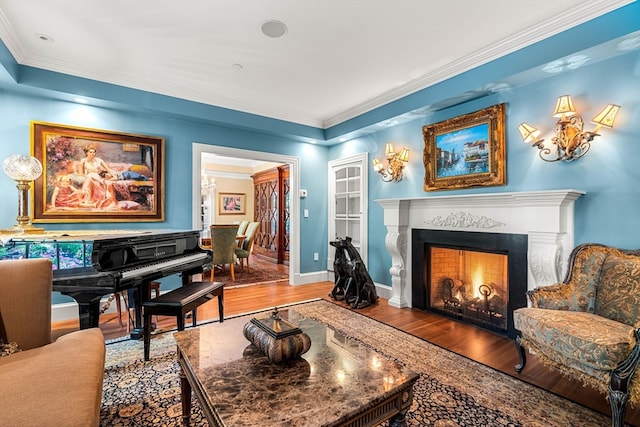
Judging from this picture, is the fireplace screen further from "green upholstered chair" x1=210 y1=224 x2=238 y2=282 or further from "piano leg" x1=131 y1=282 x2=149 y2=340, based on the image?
"green upholstered chair" x1=210 y1=224 x2=238 y2=282

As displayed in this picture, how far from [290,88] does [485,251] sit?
2.93 metres

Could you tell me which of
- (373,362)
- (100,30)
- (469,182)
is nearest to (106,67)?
(100,30)

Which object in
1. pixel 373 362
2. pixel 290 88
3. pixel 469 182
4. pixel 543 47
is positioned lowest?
pixel 373 362

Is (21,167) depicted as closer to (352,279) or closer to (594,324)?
(352,279)

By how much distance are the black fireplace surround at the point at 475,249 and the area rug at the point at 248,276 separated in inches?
104

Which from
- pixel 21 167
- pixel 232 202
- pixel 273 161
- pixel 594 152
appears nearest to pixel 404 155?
pixel 594 152

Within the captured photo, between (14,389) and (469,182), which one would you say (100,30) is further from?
(469,182)

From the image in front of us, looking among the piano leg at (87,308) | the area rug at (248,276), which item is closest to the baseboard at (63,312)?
the piano leg at (87,308)

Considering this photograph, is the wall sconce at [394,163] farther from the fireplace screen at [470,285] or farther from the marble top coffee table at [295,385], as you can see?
the marble top coffee table at [295,385]

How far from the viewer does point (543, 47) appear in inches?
93.7

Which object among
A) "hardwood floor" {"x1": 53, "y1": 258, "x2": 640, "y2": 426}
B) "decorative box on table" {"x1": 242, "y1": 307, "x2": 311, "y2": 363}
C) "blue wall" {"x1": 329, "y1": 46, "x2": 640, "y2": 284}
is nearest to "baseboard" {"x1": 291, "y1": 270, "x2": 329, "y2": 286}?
"hardwood floor" {"x1": 53, "y1": 258, "x2": 640, "y2": 426}

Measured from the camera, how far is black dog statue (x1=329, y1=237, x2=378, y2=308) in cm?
377

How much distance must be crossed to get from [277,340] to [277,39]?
8.11 feet

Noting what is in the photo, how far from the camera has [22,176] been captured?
2707 millimetres
